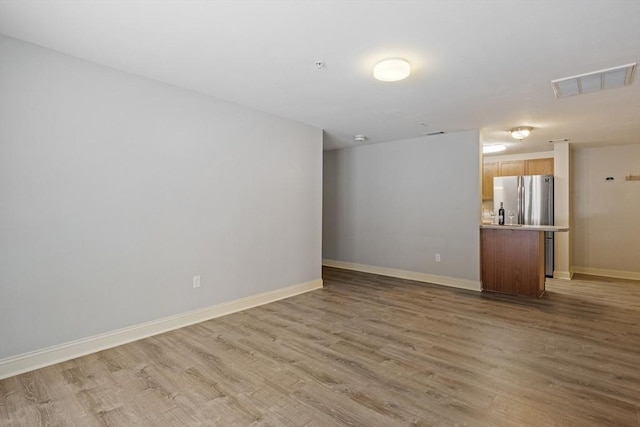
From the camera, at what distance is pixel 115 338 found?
2.93 meters

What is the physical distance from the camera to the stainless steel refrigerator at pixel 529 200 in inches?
238

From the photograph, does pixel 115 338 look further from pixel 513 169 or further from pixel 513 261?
pixel 513 169

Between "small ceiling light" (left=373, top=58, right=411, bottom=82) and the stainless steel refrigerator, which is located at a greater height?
"small ceiling light" (left=373, top=58, right=411, bottom=82)

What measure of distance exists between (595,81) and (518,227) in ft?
7.35

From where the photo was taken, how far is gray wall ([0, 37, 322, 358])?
247 cm

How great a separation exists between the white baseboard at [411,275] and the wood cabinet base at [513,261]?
229 mm

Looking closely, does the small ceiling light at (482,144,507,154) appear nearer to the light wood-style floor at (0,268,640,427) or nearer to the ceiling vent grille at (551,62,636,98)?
the ceiling vent grille at (551,62,636,98)

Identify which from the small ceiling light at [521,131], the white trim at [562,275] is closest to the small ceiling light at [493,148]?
the small ceiling light at [521,131]

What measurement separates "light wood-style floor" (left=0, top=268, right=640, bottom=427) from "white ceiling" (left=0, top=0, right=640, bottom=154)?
251 cm

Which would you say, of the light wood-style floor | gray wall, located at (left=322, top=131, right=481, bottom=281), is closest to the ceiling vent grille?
gray wall, located at (left=322, top=131, right=481, bottom=281)

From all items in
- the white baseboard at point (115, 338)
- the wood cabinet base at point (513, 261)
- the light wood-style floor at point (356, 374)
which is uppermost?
the wood cabinet base at point (513, 261)

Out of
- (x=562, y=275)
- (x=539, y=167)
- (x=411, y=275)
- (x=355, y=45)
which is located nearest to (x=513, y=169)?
(x=539, y=167)

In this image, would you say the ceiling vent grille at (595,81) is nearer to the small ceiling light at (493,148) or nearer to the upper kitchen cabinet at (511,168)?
the small ceiling light at (493,148)

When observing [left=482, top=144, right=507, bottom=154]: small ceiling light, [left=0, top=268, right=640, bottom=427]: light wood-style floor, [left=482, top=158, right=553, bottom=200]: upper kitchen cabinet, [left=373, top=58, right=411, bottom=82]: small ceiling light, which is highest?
[left=482, top=144, right=507, bottom=154]: small ceiling light
